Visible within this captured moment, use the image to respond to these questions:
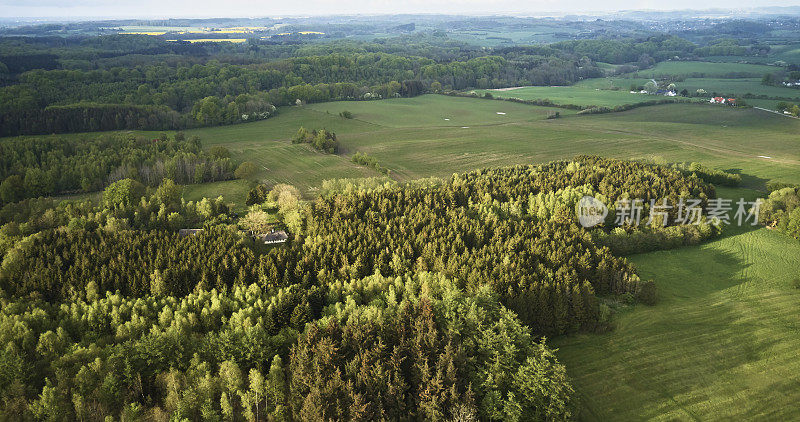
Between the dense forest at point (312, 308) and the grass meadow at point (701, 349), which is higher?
the dense forest at point (312, 308)

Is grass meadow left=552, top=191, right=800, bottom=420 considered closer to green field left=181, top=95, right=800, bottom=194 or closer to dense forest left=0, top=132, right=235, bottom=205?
green field left=181, top=95, right=800, bottom=194

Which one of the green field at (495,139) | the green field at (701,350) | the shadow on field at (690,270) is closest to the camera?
the green field at (701,350)

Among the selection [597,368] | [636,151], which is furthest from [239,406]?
[636,151]

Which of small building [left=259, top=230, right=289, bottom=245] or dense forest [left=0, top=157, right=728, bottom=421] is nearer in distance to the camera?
dense forest [left=0, top=157, right=728, bottom=421]

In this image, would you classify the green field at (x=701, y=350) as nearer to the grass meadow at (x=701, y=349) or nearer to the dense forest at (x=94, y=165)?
the grass meadow at (x=701, y=349)

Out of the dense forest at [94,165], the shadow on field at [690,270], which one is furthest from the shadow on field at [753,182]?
the dense forest at [94,165]

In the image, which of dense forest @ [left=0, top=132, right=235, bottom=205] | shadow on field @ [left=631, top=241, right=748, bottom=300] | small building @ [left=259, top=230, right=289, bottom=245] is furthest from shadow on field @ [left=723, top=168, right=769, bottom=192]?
dense forest @ [left=0, top=132, right=235, bottom=205]
